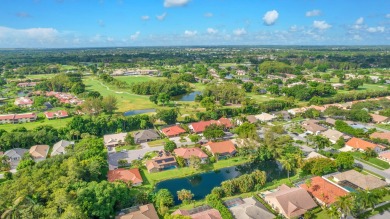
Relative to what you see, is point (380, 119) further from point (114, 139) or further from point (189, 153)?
Answer: point (114, 139)

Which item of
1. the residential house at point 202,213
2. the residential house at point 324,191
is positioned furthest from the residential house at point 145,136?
the residential house at point 324,191

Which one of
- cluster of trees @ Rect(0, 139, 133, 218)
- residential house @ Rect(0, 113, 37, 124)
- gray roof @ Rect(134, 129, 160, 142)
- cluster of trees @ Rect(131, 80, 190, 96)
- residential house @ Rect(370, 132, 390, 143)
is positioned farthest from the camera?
cluster of trees @ Rect(131, 80, 190, 96)

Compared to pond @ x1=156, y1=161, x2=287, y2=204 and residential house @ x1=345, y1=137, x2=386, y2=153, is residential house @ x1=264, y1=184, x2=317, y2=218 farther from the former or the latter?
residential house @ x1=345, y1=137, x2=386, y2=153

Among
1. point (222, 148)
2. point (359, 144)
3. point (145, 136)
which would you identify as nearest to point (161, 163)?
point (222, 148)

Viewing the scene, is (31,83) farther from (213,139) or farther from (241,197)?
(241,197)

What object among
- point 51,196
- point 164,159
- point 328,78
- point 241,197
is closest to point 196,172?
point 164,159

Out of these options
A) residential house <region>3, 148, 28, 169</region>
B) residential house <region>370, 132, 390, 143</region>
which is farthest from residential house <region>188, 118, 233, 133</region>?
residential house <region>3, 148, 28, 169</region>
